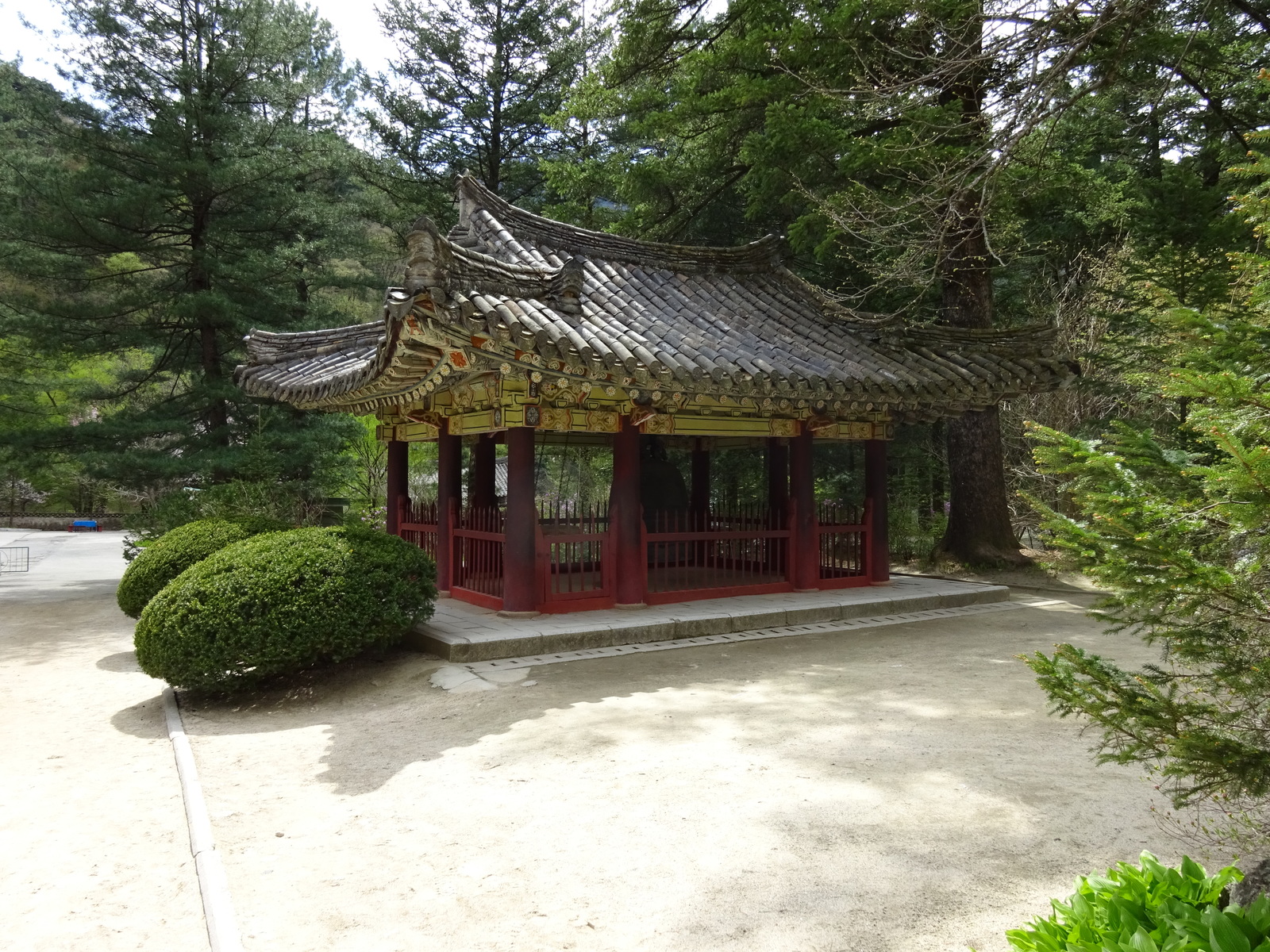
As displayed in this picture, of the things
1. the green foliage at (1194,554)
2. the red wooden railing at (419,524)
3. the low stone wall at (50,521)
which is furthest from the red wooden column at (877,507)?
the low stone wall at (50,521)

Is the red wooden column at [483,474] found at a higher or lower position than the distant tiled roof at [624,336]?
lower

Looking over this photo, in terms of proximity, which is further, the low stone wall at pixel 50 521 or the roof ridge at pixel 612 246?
the low stone wall at pixel 50 521

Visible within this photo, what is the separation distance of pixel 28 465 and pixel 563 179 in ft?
36.3

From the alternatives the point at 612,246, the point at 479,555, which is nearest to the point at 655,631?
the point at 479,555

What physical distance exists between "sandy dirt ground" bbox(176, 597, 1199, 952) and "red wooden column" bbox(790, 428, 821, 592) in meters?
3.47

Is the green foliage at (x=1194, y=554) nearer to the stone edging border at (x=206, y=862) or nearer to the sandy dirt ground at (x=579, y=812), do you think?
the sandy dirt ground at (x=579, y=812)

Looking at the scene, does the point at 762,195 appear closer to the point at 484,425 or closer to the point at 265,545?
the point at 484,425

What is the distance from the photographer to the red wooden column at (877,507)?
10.5 metres

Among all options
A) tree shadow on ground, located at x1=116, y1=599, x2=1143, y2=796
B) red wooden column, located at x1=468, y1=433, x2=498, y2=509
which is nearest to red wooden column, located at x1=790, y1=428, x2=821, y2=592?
tree shadow on ground, located at x1=116, y1=599, x2=1143, y2=796

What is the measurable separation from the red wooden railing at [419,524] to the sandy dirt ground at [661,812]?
3.73 metres

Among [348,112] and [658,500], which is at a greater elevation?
[348,112]

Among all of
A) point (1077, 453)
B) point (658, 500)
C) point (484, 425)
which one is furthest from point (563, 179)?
point (1077, 453)

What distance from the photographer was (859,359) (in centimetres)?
937

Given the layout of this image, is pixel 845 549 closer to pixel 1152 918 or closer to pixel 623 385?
pixel 623 385
